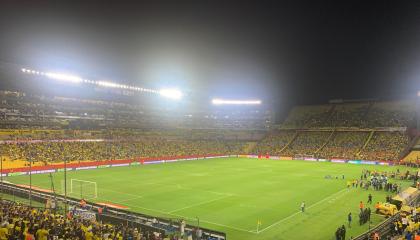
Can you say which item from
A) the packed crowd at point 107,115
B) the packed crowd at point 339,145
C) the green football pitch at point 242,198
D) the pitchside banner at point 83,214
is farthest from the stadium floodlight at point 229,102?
the pitchside banner at point 83,214

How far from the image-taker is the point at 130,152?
257ft

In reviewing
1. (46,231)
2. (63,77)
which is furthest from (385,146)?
(46,231)

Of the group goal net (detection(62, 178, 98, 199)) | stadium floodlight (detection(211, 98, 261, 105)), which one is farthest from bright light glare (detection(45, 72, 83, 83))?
stadium floodlight (detection(211, 98, 261, 105))

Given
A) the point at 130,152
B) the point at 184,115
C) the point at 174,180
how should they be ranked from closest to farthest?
the point at 174,180
the point at 130,152
the point at 184,115

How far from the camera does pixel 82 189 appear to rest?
39.5 metres

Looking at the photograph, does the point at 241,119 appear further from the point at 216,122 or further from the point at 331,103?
the point at 331,103

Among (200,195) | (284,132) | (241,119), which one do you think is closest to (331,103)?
(284,132)

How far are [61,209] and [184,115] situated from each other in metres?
97.2

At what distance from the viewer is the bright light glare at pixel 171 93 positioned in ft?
366

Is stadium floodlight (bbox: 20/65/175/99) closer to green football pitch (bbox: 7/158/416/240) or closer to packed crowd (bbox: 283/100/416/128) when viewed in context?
green football pitch (bbox: 7/158/416/240)

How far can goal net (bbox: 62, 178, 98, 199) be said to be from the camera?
35.9 meters

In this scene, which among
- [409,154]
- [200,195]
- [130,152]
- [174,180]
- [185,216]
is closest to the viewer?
[185,216]

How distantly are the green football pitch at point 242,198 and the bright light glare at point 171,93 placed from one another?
57730mm

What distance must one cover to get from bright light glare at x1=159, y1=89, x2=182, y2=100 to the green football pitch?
2273 inches
